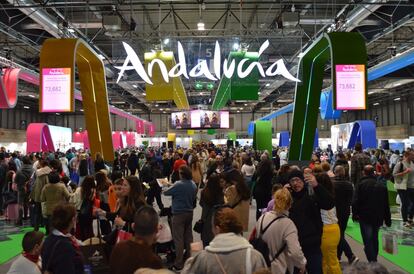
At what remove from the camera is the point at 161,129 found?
158ft

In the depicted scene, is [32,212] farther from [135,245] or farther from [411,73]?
[411,73]

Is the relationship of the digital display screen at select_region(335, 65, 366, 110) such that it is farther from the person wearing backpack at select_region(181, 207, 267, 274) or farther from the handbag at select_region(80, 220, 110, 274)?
the person wearing backpack at select_region(181, 207, 267, 274)

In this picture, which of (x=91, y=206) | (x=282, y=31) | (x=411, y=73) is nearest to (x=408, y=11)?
(x=282, y=31)

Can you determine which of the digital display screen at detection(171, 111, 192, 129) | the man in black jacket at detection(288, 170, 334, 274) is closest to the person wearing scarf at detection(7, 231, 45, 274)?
the man in black jacket at detection(288, 170, 334, 274)

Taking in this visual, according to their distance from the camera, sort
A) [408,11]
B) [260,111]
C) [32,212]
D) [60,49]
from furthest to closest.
→ [260,111], [408,11], [32,212], [60,49]

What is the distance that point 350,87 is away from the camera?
7312 mm

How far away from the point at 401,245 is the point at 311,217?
3870mm

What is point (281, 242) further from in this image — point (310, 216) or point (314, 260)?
point (314, 260)

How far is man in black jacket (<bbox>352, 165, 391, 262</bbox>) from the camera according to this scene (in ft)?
16.0

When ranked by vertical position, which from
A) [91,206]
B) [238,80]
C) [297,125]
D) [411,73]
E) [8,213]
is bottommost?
[8,213]

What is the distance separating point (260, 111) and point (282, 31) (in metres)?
33.4

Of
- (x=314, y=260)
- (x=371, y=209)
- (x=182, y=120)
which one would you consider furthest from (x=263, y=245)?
(x=182, y=120)

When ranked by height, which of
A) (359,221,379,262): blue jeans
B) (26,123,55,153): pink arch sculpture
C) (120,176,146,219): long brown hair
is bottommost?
(359,221,379,262): blue jeans

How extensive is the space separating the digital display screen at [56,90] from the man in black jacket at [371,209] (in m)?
5.15
